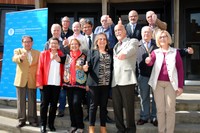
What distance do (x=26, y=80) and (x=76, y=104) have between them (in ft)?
3.56

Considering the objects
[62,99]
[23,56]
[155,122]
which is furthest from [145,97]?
[23,56]

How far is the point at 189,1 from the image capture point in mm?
7027

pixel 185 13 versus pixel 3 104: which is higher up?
pixel 185 13

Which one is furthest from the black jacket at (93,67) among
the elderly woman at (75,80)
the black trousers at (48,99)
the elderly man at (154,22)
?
the elderly man at (154,22)

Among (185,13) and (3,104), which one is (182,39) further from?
(3,104)

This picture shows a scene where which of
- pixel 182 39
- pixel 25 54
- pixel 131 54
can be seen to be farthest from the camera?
pixel 182 39

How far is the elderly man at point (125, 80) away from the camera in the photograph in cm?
400

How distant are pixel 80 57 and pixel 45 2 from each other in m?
3.91

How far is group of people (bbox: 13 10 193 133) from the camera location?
397 centimetres

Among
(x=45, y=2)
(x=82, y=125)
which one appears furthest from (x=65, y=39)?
(x=45, y=2)

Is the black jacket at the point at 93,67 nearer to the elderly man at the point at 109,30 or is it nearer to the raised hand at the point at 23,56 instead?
the elderly man at the point at 109,30

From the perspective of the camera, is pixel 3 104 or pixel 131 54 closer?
pixel 131 54

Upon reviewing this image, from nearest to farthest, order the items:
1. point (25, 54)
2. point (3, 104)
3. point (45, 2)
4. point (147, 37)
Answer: point (147, 37), point (25, 54), point (3, 104), point (45, 2)

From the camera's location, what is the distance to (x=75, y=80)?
4.33m
